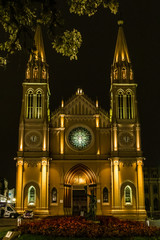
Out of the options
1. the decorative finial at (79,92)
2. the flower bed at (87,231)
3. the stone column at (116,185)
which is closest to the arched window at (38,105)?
the decorative finial at (79,92)

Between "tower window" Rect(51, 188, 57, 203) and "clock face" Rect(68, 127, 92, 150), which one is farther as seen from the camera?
"clock face" Rect(68, 127, 92, 150)

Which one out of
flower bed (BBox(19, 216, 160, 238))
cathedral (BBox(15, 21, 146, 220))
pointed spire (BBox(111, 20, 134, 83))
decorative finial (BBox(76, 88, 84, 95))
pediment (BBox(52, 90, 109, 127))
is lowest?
flower bed (BBox(19, 216, 160, 238))

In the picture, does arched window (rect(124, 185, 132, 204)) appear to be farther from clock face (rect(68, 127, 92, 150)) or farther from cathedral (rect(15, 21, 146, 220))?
clock face (rect(68, 127, 92, 150))

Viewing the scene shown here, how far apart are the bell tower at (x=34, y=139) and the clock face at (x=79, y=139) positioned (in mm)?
3634

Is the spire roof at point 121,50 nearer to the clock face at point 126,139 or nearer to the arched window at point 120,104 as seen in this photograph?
the arched window at point 120,104

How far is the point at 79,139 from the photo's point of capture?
49.5 m

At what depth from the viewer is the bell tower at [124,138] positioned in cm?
4662

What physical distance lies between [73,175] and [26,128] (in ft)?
30.9

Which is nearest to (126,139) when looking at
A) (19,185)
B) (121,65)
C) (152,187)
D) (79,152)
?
(79,152)

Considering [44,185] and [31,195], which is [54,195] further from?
[31,195]

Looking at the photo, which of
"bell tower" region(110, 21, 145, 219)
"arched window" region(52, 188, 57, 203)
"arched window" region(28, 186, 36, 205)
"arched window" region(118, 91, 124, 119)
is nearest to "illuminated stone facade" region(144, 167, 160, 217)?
"bell tower" region(110, 21, 145, 219)

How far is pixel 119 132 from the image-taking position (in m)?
49.4

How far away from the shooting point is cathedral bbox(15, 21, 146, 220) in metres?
46.6

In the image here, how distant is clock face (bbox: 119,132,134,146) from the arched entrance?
6075 millimetres
